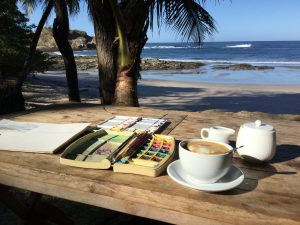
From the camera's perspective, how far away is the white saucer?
1.15 m

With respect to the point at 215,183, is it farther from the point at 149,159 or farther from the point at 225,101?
the point at 225,101

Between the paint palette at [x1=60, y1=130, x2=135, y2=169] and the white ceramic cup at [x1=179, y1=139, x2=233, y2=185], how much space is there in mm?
323

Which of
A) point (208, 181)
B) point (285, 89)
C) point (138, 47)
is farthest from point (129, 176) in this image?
point (285, 89)

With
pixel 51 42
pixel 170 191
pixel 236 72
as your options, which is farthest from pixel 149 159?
pixel 51 42

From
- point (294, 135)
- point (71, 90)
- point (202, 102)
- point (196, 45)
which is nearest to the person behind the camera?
point (294, 135)

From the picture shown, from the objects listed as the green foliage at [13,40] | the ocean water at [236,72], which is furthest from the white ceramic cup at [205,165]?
the green foliage at [13,40]

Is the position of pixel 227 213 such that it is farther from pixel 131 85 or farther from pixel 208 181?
pixel 131 85

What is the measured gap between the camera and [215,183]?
1.18 m

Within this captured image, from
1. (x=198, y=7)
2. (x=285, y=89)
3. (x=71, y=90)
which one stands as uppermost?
(x=198, y=7)

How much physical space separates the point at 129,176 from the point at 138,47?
7.69 ft

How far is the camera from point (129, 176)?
128 cm

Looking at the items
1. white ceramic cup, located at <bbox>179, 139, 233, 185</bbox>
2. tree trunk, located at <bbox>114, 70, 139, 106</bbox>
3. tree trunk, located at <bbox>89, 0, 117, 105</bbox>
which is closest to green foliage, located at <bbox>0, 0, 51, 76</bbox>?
tree trunk, located at <bbox>89, 0, 117, 105</bbox>

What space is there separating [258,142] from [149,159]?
1.43 feet

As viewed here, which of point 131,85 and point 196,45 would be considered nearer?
point 131,85
